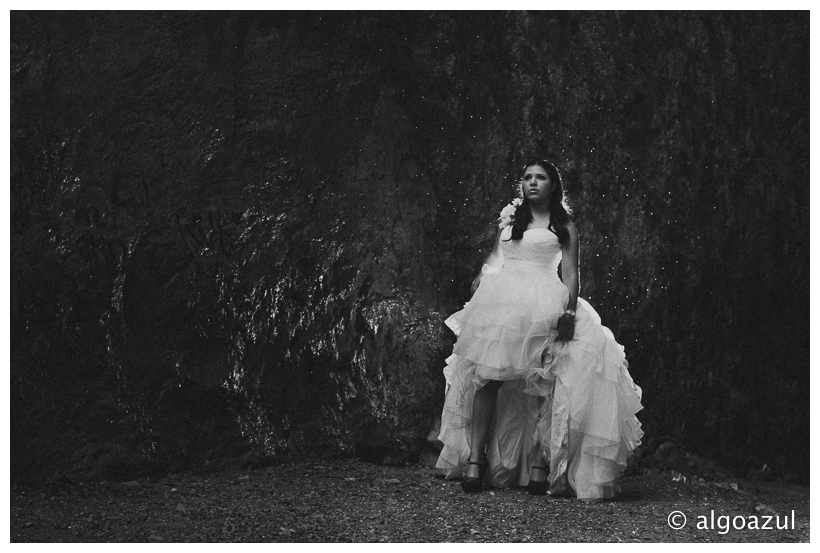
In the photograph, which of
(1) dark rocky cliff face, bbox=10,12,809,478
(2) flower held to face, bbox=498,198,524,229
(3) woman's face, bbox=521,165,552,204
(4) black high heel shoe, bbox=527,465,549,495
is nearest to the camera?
(4) black high heel shoe, bbox=527,465,549,495

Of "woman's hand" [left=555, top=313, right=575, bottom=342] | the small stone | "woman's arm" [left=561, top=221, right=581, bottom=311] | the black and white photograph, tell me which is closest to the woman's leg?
the black and white photograph

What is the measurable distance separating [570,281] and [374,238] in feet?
4.65

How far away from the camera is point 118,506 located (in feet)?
16.2

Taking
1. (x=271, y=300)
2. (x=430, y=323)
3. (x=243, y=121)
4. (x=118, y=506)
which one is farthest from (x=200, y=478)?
(x=243, y=121)

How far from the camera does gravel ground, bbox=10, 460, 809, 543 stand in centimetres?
449

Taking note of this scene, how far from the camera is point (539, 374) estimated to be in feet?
15.5

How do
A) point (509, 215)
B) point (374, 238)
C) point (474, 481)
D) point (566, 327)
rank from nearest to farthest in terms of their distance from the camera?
point (566, 327)
point (474, 481)
point (509, 215)
point (374, 238)

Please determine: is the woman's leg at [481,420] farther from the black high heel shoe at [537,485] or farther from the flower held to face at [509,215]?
the flower held to face at [509,215]

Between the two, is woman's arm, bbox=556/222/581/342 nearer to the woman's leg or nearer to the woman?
the woman

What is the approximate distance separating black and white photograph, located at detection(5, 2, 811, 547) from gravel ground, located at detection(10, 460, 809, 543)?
0.13 ft

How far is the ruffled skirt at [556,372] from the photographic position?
468 cm

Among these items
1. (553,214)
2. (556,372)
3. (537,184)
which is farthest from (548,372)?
(537,184)

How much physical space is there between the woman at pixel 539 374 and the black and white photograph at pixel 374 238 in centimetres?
4

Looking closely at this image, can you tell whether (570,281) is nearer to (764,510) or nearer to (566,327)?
(566,327)
